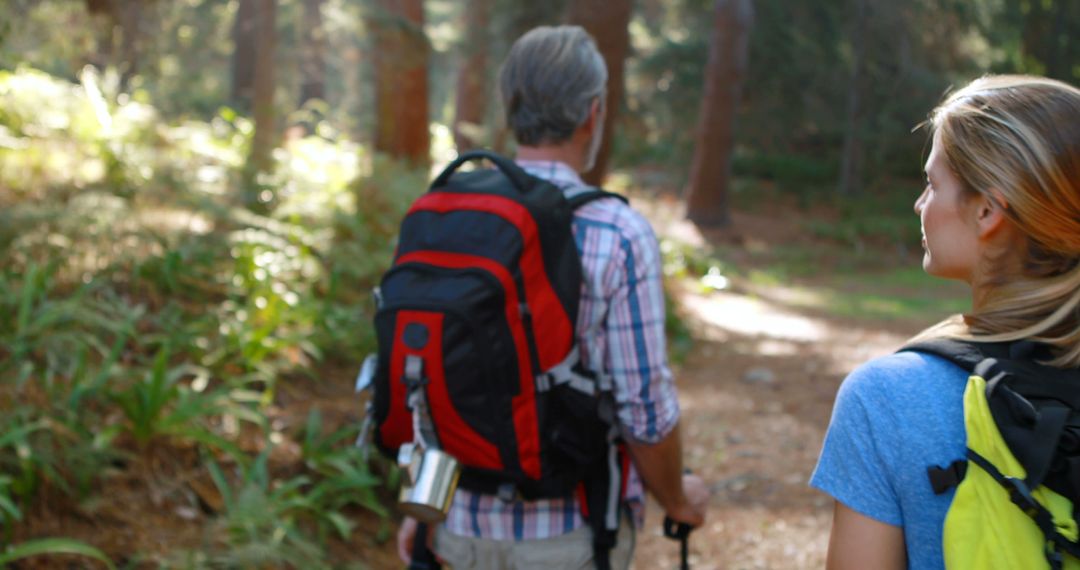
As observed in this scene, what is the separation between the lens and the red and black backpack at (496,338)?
2352 mm

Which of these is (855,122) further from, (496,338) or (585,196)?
(496,338)

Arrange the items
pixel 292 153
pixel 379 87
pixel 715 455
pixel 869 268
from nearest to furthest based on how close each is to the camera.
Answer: pixel 715 455, pixel 292 153, pixel 379 87, pixel 869 268

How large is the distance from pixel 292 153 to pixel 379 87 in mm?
3456

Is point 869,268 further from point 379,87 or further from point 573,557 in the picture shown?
point 573,557

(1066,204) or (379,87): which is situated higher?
(379,87)

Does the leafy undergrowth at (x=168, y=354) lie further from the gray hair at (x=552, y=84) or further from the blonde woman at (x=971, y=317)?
the blonde woman at (x=971, y=317)

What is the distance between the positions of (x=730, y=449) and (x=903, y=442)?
5.43 metres

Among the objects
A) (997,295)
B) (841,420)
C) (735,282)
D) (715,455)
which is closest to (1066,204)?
(997,295)

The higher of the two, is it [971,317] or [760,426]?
[971,317]

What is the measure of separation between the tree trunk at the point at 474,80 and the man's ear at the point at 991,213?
40.2 feet

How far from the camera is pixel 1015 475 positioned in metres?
1.47

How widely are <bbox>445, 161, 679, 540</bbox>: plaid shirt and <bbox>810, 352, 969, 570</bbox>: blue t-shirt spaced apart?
904mm

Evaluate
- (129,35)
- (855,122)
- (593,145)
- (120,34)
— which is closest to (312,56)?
(855,122)

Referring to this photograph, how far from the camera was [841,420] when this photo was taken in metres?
1.66
